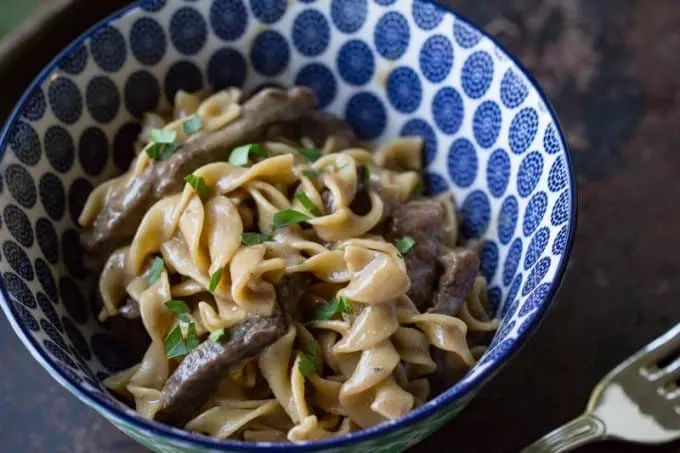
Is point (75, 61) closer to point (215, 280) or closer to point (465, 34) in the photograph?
point (215, 280)

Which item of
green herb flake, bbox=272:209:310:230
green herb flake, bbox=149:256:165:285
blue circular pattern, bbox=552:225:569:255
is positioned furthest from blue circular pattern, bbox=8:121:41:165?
blue circular pattern, bbox=552:225:569:255

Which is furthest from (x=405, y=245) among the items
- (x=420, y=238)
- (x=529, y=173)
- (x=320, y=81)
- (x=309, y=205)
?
(x=320, y=81)

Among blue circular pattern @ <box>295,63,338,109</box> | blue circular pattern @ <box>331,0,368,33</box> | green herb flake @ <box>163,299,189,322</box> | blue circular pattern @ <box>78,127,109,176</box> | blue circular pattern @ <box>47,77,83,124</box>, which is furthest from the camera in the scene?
blue circular pattern @ <box>295,63,338,109</box>

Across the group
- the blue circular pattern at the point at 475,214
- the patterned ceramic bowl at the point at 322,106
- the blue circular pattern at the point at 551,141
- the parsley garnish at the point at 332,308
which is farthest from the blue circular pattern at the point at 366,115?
the parsley garnish at the point at 332,308

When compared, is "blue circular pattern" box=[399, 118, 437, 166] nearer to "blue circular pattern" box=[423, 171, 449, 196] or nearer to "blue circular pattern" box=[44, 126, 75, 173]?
"blue circular pattern" box=[423, 171, 449, 196]

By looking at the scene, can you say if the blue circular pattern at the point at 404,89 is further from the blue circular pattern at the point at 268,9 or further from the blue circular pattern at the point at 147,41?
the blue circular pattern at the point at 147,41

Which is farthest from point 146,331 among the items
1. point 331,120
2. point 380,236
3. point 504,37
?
point 504,37
